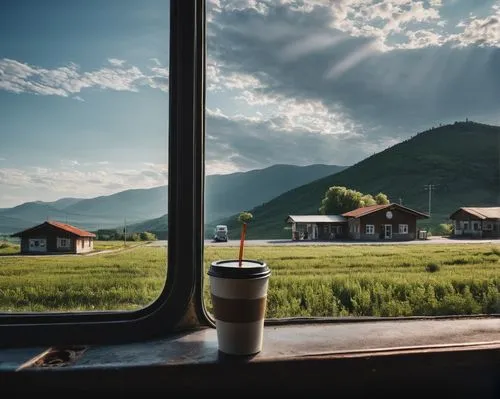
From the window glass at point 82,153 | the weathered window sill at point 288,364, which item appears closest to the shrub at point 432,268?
the weathered window sill at point 288,364

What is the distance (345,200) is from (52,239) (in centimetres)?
111

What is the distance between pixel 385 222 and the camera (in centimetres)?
164

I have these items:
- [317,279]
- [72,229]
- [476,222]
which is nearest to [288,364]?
[317,279]

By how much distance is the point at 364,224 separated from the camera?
5.33ft

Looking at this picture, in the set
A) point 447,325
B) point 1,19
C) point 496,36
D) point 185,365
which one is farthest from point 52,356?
point 496,36

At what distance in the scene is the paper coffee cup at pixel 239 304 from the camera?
1167mm

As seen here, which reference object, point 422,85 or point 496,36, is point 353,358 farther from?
point 496,36

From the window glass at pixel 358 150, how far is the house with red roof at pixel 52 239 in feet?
1.61

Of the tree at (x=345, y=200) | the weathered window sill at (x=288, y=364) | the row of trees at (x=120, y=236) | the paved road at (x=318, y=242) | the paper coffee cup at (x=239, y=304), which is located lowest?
the weathered window sill at (x=288, y=364)

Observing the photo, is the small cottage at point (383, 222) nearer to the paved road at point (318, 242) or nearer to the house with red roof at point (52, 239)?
the paved road at point (318, 242)

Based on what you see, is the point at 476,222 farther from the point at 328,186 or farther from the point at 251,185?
the point at 251,185

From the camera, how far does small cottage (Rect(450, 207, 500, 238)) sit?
5.56ft

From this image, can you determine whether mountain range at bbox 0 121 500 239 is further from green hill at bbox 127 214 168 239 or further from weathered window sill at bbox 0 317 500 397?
weathered window sill at bbox 0 317 500 397

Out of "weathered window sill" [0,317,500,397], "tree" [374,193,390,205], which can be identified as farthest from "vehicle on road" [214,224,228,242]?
"tree" [374,193,390,205]
